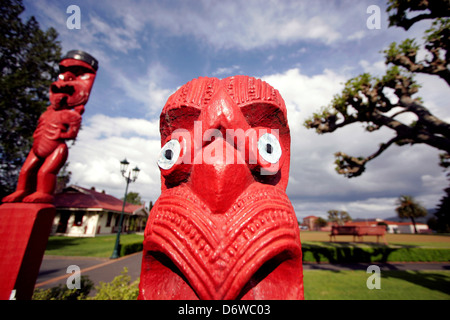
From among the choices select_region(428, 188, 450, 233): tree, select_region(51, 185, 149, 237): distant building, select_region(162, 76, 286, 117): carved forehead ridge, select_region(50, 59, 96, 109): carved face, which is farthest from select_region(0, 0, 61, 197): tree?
select_region(428, 188, 450, 233): tree

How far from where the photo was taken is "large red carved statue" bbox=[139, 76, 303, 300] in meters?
0.91

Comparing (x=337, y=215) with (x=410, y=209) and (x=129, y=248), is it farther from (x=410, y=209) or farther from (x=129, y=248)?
(x=129, y=248)

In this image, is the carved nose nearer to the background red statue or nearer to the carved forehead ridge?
the carved forehead ridge

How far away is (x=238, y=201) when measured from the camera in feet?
3.58

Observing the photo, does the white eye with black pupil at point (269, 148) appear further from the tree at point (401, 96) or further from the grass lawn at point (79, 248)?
the grass lawn at point (79, 248)

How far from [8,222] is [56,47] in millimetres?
16616

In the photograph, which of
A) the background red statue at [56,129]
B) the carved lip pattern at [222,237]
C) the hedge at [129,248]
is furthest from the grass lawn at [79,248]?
the carved lip pattern at [222,237]

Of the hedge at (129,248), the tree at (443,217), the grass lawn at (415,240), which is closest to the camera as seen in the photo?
the tree at (443,217)

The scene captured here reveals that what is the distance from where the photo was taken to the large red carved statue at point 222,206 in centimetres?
91

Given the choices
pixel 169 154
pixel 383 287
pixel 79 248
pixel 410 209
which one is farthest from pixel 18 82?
pixel 410 209

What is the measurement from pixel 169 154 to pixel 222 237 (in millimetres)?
597

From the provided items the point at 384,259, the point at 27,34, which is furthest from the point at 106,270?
the point at 384,259

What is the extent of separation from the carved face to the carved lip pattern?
3.48 m
